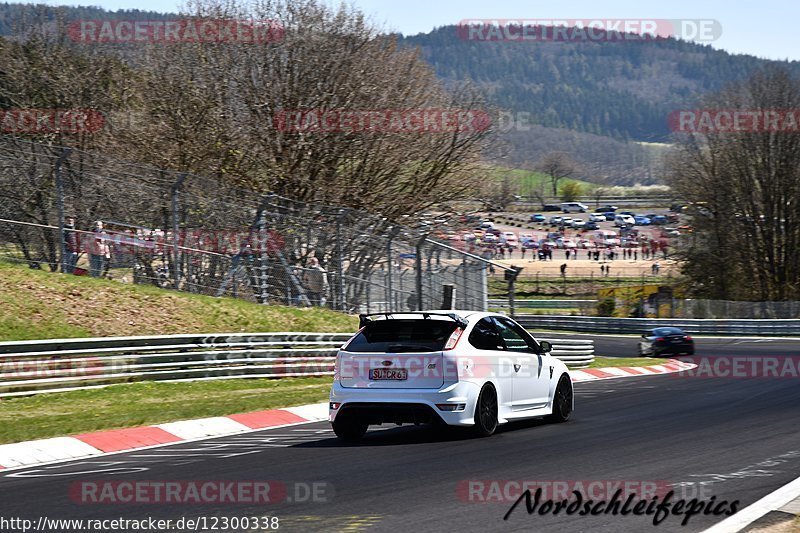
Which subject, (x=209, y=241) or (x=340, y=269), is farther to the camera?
(x=340, y=269)

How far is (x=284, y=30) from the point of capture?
34.3 m

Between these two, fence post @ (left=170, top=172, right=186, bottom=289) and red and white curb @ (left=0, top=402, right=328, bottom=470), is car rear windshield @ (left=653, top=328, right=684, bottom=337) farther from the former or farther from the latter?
red and white curb @ (left=0, top=402, right=328, bottom=470)

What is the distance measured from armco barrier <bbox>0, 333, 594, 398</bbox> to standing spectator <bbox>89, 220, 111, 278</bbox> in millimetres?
4261

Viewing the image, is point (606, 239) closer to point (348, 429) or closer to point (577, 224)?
point (577, 224)

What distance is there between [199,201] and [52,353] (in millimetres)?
7548

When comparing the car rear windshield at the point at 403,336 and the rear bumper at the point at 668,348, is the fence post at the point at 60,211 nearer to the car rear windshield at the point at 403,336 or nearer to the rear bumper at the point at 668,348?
the car rear windshield at the point at 403,336

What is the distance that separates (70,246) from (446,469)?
1532 cm

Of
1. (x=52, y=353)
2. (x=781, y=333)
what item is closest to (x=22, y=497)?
(x=52, y=353)

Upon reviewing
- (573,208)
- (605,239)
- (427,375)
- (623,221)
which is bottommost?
(427,375)

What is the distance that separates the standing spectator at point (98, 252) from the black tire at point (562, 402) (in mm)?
12727

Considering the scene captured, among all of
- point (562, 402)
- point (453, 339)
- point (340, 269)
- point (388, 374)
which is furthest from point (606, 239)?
point (388, 374)

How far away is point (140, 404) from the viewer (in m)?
17.0

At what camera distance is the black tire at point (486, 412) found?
459 inches

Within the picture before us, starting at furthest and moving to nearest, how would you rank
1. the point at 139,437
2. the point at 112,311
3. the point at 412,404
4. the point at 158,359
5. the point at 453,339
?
the point at 112,311 < the point at 158,359 < the point at 139,437 < the point at 453,339 < the point at 412,404
